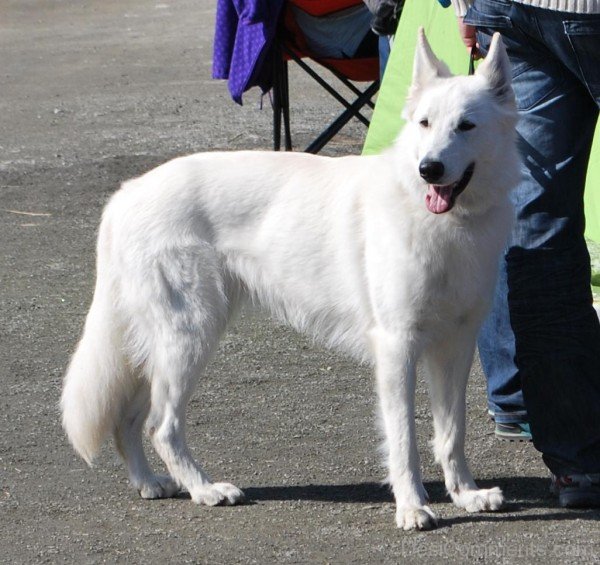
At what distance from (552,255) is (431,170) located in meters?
0.59

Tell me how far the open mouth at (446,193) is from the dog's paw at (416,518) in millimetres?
919

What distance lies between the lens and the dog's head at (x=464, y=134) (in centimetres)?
344

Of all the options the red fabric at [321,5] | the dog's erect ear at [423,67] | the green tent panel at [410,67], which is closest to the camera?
the dog's erect ear at [423,67]

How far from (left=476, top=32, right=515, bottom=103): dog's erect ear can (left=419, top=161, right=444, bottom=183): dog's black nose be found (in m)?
0.32

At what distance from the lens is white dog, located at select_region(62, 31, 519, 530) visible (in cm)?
356

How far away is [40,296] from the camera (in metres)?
6.08

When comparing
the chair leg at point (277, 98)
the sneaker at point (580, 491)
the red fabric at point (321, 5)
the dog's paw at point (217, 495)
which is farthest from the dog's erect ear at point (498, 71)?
the chair leg at point (277, 98)

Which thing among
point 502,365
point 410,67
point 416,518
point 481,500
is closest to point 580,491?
point 481,500

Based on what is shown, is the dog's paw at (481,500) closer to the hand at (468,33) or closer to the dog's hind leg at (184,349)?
the dog's hind leg at (184,349)

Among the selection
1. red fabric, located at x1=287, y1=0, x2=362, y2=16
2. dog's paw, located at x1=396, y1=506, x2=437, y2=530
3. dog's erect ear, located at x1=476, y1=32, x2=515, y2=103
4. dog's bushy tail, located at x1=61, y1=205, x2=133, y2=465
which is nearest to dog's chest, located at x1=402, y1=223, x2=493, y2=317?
dog's erect ear, located at x1=476, y1=32, x2=515, y2=103

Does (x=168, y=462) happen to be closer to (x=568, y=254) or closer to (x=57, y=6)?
(x=568, y=254)

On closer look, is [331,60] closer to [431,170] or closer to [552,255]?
[552,255]

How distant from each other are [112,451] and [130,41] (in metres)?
10.1

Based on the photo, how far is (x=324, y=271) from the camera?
12.5 feet
